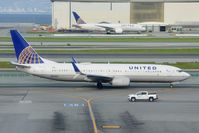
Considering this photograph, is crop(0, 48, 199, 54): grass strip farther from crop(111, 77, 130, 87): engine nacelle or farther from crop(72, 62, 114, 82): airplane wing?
crop(111, 77, 130, 87): engine nacelle

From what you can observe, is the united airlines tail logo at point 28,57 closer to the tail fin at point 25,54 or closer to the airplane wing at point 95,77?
the tail fin at point 25,54

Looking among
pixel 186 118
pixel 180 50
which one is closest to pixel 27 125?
pixel 186 118

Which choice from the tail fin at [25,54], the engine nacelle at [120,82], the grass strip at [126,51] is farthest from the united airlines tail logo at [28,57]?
the grass strip at [126,51]

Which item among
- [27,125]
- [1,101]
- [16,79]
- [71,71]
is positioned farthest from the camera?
[16,79]

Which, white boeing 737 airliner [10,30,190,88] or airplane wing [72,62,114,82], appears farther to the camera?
white boeing 737 airliner [10,30,190,88]

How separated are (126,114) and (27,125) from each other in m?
9.77

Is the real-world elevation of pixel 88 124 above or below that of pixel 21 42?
below

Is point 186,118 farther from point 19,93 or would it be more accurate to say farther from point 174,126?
point 19,93

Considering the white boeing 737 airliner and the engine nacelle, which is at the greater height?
the white boeing 737 airliner

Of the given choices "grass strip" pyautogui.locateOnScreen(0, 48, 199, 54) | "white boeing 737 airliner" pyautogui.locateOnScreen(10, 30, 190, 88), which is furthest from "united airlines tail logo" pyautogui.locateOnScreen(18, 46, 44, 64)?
"grass strip" pyautogui.locateOnScreen(0, 48, 199, 54)

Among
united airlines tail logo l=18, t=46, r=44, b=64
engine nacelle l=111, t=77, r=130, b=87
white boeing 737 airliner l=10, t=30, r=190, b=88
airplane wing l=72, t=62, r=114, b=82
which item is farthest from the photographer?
united airlines tail logo l=18, t=46, r=44, b=64

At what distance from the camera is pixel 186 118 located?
50.9 metres

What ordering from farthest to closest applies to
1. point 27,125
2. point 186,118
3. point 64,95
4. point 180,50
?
1. point 180,50
2. point 64,95
3. point 186,118
4. point 27,125

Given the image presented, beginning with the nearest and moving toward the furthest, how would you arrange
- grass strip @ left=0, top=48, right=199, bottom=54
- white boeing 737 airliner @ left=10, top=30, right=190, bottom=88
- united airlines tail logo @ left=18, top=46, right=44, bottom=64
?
white boeing 737 airliner @ left=10, top=30, right=190, bottom=88 → united airlines tail logo @ left=18, top=46, right=44, bottom=64 → grass strip @ left=0, top=48, right=199, bottom=54
